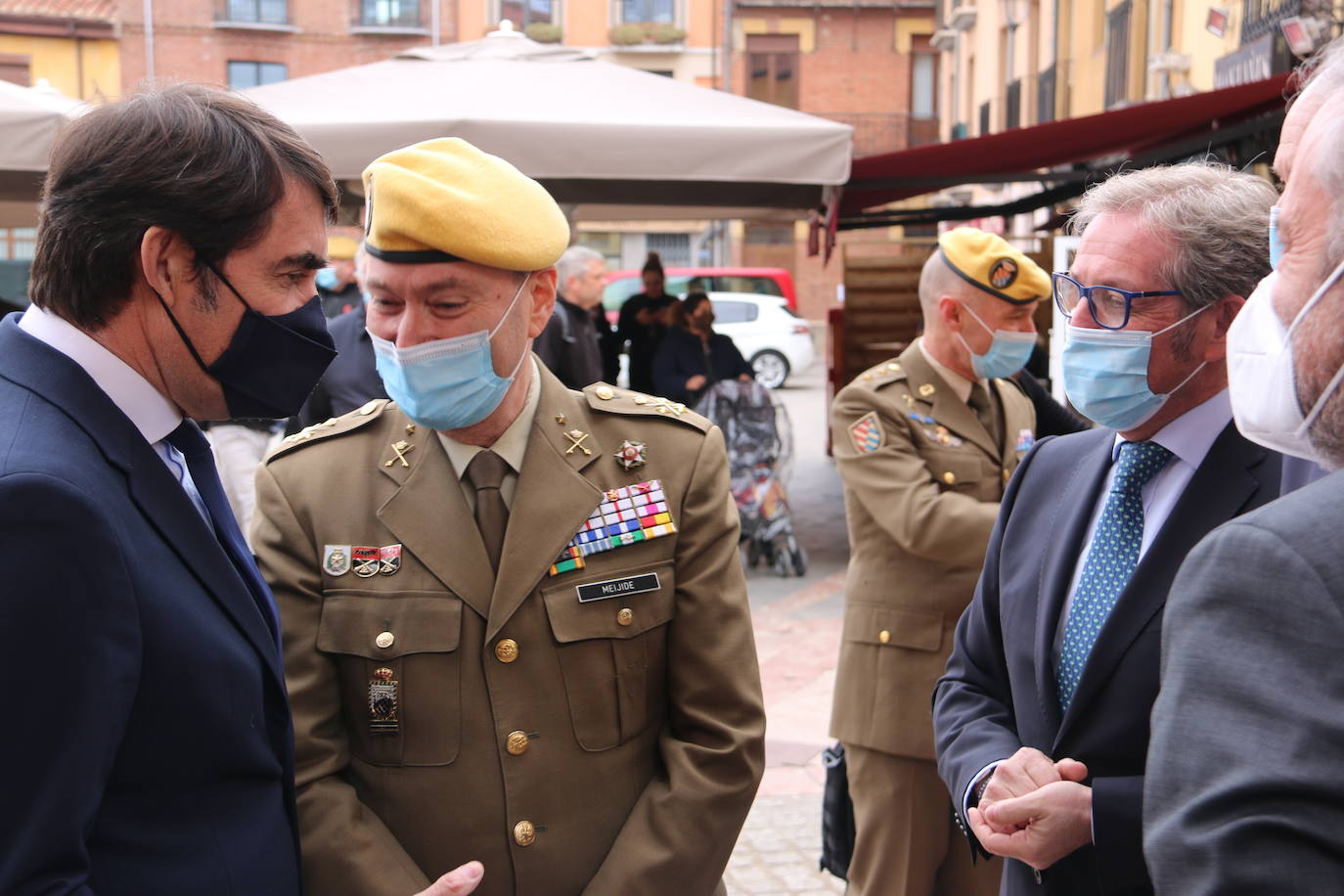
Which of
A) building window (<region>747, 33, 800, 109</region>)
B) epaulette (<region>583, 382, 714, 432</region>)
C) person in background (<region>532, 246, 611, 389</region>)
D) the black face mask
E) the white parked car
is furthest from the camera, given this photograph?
building window (<region>747, 33, 800, 109</region>)

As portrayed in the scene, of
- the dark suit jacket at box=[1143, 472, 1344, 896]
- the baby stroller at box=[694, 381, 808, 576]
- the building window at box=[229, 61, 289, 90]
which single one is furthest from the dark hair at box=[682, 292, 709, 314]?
the building window at box=[229, 61, 289, 90]

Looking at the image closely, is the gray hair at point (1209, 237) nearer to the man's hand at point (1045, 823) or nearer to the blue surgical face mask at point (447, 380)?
the man's hand at point (1045, 823)

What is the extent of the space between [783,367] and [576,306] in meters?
16.3

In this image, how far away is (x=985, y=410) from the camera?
3.50 meters

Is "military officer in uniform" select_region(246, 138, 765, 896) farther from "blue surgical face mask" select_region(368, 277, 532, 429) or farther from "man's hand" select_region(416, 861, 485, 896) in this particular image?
"man's hand" select_region(416, 861, 485, 896)

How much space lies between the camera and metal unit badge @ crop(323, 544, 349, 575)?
1950 mm

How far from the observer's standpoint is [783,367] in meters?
22.8

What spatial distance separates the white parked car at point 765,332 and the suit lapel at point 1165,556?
20.5 metres

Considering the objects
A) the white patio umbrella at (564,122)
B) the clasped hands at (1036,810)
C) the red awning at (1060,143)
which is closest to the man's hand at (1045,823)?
the clasped hands at (1036,810)

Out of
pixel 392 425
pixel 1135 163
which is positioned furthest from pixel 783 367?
pixel 392 425

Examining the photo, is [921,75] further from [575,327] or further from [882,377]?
[882,377]

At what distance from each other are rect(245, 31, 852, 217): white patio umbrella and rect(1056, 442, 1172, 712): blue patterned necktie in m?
4.63

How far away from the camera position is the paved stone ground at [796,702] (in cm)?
409

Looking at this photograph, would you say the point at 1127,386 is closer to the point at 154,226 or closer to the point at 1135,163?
the point at 154,226
